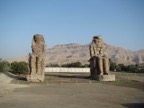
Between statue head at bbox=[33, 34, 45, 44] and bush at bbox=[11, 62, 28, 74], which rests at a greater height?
statue head at bbox=[33, 34, 45, 44]

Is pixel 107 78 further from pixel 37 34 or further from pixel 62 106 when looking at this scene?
pixel 62 106

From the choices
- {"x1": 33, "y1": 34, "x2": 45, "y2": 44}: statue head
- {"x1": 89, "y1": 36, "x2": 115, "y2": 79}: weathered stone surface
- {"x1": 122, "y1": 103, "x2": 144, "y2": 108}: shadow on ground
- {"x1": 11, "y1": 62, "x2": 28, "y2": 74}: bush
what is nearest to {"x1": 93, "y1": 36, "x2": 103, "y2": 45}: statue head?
{"x1": 89, "y1": 36, "x2": 115, "y2": 79}: weathered stone surface

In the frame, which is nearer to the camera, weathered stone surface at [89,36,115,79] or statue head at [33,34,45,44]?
weathered stone surface at [89,36,115,79]

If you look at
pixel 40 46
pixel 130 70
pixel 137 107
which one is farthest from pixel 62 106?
pixel 130 70

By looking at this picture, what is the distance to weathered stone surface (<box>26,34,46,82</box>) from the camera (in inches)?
908

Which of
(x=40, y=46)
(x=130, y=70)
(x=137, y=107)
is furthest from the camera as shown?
(x=130, y=70)

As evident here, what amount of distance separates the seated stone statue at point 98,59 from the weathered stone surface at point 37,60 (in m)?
5.54

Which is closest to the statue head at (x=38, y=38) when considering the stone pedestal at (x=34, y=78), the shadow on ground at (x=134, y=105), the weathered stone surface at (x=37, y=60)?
the weathered stone surface at (x=37, y=60)

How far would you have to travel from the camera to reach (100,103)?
1142 centimetres

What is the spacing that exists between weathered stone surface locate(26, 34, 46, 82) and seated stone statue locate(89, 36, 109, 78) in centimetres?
554

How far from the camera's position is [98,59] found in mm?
24859

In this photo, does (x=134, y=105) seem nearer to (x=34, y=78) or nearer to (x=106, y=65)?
(x=106, y=65)

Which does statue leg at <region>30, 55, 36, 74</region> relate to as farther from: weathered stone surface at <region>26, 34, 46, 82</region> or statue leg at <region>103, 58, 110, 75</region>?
statue leg at <region>103, 58, 110, 75</region>

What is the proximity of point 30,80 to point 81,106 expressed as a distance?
13.1 m
